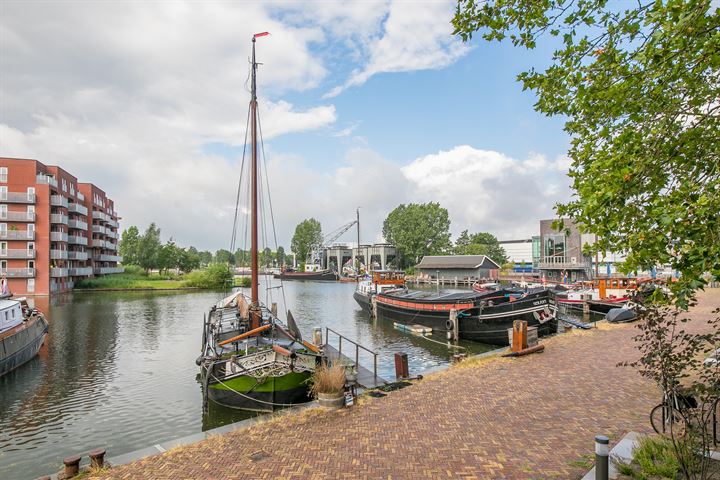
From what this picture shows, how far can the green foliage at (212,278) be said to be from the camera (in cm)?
6625

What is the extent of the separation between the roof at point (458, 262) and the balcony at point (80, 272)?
62784 millimetres

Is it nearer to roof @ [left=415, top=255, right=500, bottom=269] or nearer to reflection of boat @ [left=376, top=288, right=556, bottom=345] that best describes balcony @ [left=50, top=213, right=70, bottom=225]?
reflection of boat @ [left=376, top=288, right=556, bottom=345]

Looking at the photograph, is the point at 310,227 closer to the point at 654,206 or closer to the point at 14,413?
the point at 14,413

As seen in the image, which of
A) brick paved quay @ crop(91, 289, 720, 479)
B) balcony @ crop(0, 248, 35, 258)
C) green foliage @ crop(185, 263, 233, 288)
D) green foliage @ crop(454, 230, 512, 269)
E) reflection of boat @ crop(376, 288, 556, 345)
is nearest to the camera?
brick paved quay @ crop(91, 289, 720, 479)

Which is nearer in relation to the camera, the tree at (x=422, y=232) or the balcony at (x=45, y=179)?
the balcony at (x=45, y=179)

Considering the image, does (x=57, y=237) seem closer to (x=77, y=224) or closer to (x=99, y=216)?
(x=77, y=224)

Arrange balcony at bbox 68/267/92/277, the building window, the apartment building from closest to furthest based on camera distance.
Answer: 1. the apartment building
2. balcony at bbox 68/267/92/277
3. the building window

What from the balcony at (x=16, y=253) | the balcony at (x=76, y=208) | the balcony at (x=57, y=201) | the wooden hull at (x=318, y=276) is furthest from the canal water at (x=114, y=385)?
the wooden hull at (x=318, y=276)

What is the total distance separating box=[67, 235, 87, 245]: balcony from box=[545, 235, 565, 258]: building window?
73.2m

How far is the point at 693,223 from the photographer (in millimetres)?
4141

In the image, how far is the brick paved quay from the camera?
22.6ft

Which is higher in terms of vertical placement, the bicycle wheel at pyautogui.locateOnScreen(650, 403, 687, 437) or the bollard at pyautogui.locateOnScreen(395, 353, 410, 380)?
the bicycle wheel at pyautogui.locateOnScreen(650, 403, 687, 437)

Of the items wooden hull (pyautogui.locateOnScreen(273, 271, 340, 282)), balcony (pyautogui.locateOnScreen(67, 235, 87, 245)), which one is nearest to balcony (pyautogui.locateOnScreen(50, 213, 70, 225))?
balcony (pyautogui.locateOnScreen(67, 235, 87, 245))

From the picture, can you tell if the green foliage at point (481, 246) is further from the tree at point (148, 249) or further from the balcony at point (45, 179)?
the balcony at point (45, 179)
